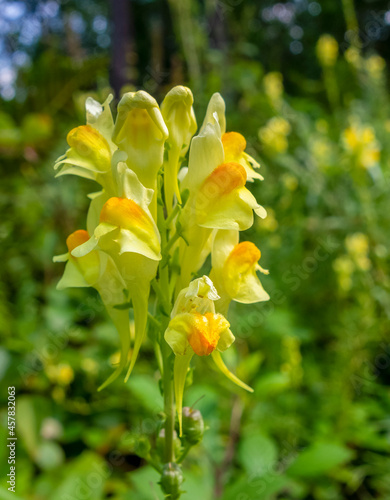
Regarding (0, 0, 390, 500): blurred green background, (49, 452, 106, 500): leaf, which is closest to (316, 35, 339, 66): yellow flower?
(0, 0, 390, 500): blurred green background

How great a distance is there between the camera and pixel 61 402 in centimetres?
178

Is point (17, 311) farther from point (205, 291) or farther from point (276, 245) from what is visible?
point (205, 291)

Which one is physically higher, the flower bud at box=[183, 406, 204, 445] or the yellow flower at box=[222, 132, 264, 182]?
the yellow flower at box=[222, 132, 264, 182]

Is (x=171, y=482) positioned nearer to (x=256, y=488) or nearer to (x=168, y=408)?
(x=168, y=408)

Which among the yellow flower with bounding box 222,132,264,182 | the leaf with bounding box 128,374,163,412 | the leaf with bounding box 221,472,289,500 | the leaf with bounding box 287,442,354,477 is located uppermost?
the yellow flower with bounding box 222,132,264,182

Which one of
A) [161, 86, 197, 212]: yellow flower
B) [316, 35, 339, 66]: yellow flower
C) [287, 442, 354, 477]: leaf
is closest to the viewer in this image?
[161, 86, 197, 212]: yellow flower

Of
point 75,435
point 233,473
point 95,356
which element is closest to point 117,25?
point 95,356

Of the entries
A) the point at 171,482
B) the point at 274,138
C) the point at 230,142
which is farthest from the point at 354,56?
the point at 171,482

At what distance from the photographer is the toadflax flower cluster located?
574 mm

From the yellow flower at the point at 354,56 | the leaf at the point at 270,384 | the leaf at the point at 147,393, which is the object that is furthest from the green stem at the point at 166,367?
the yellow flower at the point at 354,56

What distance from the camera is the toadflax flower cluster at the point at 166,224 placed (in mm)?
574

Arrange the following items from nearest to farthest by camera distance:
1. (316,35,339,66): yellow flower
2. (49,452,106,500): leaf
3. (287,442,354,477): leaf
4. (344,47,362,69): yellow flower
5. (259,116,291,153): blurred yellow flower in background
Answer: (287,442,354,477): leaf → (49,452,106,500): leaf → (259,116,291,153): blurred yellow flower in background → (344,47,362,69): yellow flower → (316,35,339,66): yellow flower

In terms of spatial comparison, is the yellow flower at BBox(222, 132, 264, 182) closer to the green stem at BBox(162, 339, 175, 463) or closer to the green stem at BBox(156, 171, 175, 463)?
the green stem at BBox(156, 171, 175, 463)

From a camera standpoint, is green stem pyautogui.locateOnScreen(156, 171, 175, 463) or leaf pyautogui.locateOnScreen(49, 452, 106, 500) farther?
leaf pyautogui.locateOnScreen(49, 452, 106, 500)
